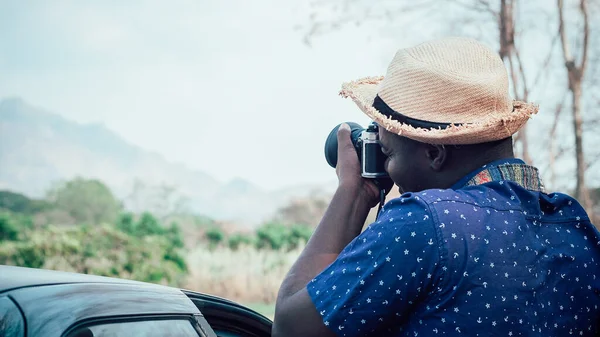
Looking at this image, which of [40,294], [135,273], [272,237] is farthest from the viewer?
[272,237]

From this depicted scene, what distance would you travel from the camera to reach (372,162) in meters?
2.04

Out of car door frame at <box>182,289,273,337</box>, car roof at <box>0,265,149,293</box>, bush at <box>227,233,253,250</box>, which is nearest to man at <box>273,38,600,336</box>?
car door frame at <box>182,289,273,337</box>

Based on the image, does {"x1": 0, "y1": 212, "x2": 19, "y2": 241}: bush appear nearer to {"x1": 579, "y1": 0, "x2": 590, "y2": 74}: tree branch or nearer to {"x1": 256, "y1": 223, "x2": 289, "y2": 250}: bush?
{"x1": 256, "y1": 223, "x2": 289, "y2": 250}: bush

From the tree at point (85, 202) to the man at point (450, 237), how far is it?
1477cm

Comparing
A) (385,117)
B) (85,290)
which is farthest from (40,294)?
(385,117)

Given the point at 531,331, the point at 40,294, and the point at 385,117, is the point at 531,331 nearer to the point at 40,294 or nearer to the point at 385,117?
the point at 385,117

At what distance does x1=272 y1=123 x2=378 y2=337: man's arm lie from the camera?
5.57ft

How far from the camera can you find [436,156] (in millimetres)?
1872

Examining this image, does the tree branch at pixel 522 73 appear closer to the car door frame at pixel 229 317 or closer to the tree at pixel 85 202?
the car door frame at pixel 229 317

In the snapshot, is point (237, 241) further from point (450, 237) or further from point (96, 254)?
point (450, 237)

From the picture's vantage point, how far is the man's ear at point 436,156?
185cm

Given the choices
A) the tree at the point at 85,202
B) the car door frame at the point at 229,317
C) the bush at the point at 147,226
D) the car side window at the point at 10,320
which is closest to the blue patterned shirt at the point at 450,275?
the car door frame at the point at 229,317

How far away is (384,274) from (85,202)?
1544 centimetres

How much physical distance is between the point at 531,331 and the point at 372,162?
2.03ft
